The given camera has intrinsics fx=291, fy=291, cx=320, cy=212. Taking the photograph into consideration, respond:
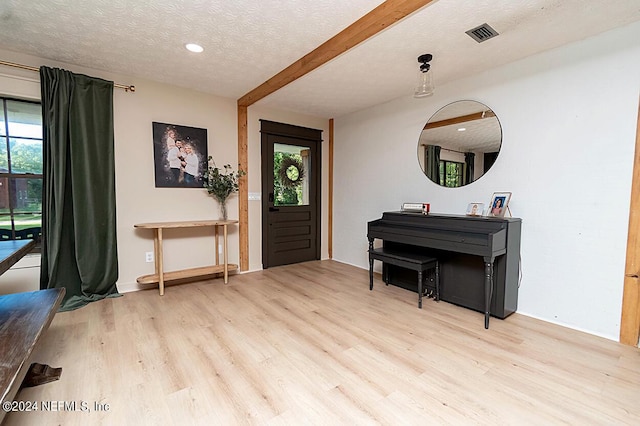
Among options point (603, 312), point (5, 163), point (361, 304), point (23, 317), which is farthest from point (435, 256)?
point (5, 163)

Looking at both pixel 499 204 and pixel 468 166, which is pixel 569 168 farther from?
pixel 468 166

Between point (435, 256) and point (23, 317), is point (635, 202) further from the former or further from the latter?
point (23, 317)

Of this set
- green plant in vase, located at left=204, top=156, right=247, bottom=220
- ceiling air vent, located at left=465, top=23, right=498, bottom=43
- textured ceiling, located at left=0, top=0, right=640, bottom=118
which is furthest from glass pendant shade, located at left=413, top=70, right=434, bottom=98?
green plant in vase, located at left=204, top=156, right=247, bottom=220

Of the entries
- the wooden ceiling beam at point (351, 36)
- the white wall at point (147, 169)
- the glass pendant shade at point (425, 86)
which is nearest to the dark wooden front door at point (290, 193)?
the white wall at point (147, 169)

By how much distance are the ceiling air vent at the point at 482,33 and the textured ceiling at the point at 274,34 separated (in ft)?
0.15

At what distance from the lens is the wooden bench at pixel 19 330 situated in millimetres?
1179

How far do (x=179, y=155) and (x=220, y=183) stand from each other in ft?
1.90

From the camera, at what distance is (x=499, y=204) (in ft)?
9.23

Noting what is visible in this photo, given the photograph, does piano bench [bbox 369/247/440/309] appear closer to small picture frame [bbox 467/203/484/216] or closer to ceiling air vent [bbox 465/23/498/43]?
small picture frame [bbox 467/203/484/216]

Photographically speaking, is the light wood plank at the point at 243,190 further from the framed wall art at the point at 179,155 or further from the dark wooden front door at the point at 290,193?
the framed wall art at the point at 179,155

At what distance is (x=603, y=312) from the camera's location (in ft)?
7.64

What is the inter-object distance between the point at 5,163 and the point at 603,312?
5.44 meters

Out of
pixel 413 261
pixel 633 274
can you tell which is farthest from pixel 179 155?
pixel 633 274

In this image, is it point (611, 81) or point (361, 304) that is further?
point (361, 304)
